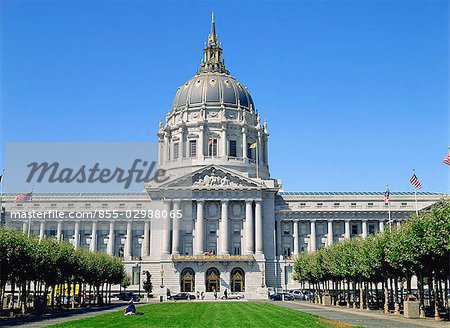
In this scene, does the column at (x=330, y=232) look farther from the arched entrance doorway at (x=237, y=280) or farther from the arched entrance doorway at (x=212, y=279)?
the arched entrance doorway at (x=212, y=279)

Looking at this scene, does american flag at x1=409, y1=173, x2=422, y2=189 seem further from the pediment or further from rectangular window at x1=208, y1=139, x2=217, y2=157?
rectangular window at x1=208, y1=139, x2=217, y2=157

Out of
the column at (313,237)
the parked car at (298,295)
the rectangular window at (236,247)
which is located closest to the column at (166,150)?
the rectangular window at (236,247)

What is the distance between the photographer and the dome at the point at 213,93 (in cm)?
16425

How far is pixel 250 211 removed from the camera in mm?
135875

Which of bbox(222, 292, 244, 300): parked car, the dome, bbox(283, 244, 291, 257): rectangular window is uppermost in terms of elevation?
the dome

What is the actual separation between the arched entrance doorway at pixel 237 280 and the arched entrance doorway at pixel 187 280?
8.65 meters

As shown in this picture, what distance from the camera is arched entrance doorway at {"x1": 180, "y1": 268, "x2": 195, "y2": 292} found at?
129375 millimetres

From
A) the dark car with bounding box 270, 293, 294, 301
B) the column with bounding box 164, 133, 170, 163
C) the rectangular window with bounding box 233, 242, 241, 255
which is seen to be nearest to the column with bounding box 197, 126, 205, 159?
the column with bounding box 164, 133, 170, 163

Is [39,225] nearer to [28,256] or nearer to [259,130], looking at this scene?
[259,130]

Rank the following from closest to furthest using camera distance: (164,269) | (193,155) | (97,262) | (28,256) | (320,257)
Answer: (28,256), (97,262), (320,257), (164,269), (193,155)

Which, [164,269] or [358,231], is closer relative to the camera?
[164,269]

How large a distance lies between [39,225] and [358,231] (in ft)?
251

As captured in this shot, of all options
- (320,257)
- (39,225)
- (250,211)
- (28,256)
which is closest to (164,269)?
(250,211)

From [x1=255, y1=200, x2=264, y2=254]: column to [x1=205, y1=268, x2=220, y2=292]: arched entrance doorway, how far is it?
10.5 metres
